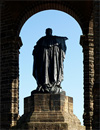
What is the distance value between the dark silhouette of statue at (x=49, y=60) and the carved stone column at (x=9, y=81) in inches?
59.9

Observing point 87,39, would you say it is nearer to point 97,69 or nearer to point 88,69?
point 88,69

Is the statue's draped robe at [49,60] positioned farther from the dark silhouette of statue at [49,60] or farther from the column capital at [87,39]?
the column capital at [87,39]

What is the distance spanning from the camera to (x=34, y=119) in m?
20.6

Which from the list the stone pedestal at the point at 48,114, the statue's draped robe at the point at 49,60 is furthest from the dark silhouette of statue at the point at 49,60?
the stone pedestal at the point at 48,114

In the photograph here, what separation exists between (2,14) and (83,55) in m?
3.92

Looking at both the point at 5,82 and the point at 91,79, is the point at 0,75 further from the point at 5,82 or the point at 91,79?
the point at 91,79

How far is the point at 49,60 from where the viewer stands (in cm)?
2220

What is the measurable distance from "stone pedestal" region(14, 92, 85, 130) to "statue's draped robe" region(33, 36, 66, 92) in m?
0.74

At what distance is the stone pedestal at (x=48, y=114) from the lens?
2038cm

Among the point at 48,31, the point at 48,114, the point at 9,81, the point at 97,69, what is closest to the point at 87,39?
the point at 48,31

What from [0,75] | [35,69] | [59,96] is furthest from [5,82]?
[59,96]

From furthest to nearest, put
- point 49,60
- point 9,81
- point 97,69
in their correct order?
1. point 9,81
2. point 49,60
3. point 97,69

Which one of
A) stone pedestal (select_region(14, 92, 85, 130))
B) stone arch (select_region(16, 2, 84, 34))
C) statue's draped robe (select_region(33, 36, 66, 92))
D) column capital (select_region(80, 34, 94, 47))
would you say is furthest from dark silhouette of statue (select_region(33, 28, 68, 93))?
stone arch (select_region(16, 2, 84, 34))

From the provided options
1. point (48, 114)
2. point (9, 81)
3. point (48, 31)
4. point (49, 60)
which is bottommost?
point (48, 114)
